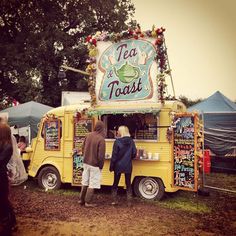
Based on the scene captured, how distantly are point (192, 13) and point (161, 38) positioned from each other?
7090 millimetres

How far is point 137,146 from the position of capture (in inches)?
337

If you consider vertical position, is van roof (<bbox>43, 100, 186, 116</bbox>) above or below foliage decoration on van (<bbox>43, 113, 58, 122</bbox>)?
above

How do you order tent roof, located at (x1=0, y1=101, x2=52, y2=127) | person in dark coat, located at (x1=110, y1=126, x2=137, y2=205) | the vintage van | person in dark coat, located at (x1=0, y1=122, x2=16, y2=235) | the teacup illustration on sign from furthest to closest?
tent roof, located at (x1=0, y1=101, x2=52, y2=127), the teacup illustration on sign, the vintage van, person in dark coat, located at (x1=110, y1=126, x2=137, y2=205), person in dark coat, located at (x1=0, y1=122, x2=16, y2=235)

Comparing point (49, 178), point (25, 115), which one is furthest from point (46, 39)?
point (49, 178)

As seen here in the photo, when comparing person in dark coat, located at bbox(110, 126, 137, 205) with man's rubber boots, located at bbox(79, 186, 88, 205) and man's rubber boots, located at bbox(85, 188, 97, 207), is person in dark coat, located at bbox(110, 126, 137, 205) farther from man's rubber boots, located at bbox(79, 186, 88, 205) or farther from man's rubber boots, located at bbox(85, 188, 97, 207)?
man's rubber boots, located at bbox(79, 186, 88, 205)

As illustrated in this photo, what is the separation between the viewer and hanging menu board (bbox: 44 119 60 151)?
9508mm

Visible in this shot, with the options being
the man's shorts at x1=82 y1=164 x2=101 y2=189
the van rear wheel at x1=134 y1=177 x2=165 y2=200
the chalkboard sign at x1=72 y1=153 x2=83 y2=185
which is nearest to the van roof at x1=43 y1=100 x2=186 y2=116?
the chalkboard sign at x1=72 y1=153 x2=83 y2=185

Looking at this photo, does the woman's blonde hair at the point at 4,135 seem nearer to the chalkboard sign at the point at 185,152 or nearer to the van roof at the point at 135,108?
the van roof at the point at 135,108

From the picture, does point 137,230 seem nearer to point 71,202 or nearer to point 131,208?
point 131,208

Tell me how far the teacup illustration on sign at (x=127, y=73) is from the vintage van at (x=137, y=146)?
0.75 meters

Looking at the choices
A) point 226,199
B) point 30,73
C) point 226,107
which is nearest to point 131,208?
point 226,199

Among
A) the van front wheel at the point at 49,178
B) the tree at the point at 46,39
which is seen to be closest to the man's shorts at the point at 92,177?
the van front wheel at the point at 49,178

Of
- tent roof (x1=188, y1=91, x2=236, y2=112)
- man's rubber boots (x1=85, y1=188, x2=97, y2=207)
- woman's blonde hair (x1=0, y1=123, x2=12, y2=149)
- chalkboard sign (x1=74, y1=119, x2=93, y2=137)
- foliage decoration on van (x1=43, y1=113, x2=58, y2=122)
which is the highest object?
tent roof (x1=188, y1=91, x2=236, y2=112)

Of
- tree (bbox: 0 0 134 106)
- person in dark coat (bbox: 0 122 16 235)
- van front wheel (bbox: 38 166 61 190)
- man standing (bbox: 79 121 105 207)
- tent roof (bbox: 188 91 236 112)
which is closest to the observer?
person in dark coat (bbox: 0 122 16 235)
